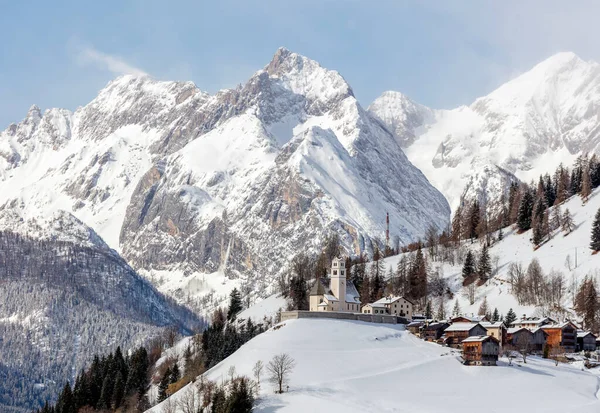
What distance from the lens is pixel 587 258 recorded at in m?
197

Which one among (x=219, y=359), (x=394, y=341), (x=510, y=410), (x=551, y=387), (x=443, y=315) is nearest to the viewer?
(x=510, y=410)

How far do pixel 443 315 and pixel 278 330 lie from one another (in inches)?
1713

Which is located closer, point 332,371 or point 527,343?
point 332,371

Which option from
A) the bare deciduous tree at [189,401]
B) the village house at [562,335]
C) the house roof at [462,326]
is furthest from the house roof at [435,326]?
the bare deciduous tree at [189,401]

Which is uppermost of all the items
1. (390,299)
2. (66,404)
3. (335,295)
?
(335,295)

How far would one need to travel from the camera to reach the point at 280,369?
132250mm

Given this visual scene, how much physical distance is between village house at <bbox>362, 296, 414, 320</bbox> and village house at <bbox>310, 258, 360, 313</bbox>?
3696 millimetres

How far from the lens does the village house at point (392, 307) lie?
180m

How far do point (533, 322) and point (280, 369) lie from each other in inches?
2251

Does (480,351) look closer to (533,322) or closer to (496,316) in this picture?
(533,322)

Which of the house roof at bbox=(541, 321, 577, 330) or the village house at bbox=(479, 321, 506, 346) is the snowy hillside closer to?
the village house at bbox=(479, 321, 506, 346)

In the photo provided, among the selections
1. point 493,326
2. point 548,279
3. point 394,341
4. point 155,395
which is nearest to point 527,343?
point 493,326

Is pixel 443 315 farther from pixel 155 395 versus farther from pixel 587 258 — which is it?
pixel 155 395

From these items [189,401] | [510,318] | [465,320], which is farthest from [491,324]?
[189,401]
